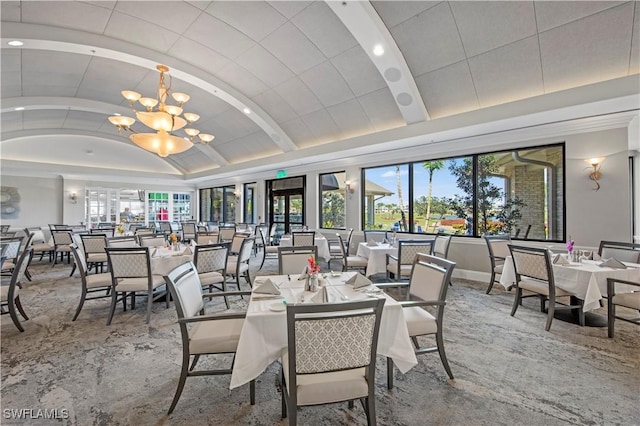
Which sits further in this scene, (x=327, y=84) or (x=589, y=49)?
(x=327, y=84)

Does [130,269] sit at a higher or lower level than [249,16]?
lower

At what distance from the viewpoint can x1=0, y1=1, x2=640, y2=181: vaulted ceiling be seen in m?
3.95

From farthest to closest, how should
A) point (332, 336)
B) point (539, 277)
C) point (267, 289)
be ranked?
point (539, 277) → point (267, 289) → point (332, 336)

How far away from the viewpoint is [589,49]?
12.7 feet

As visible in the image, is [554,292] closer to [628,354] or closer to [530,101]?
[628,354]

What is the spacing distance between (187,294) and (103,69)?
6.62 m

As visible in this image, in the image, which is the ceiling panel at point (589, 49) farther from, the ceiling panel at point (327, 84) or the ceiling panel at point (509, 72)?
the ceiling panel at point (327, 84)

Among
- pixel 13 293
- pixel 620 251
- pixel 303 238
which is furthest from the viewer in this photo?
pixel 303 238

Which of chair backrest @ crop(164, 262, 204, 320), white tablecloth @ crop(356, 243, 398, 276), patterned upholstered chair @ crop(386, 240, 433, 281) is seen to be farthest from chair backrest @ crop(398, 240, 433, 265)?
chair backrest @ crop(164, 262, 204, 320)

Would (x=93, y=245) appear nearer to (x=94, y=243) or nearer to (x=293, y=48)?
(x=94, y=243)

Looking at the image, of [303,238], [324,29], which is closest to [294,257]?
[303,238]

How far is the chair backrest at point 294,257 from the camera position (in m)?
3.47

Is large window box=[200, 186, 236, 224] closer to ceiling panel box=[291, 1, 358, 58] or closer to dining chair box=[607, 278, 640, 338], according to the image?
ceiling panel box=[291, 1, 358, 58]

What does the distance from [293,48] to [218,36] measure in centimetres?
132
